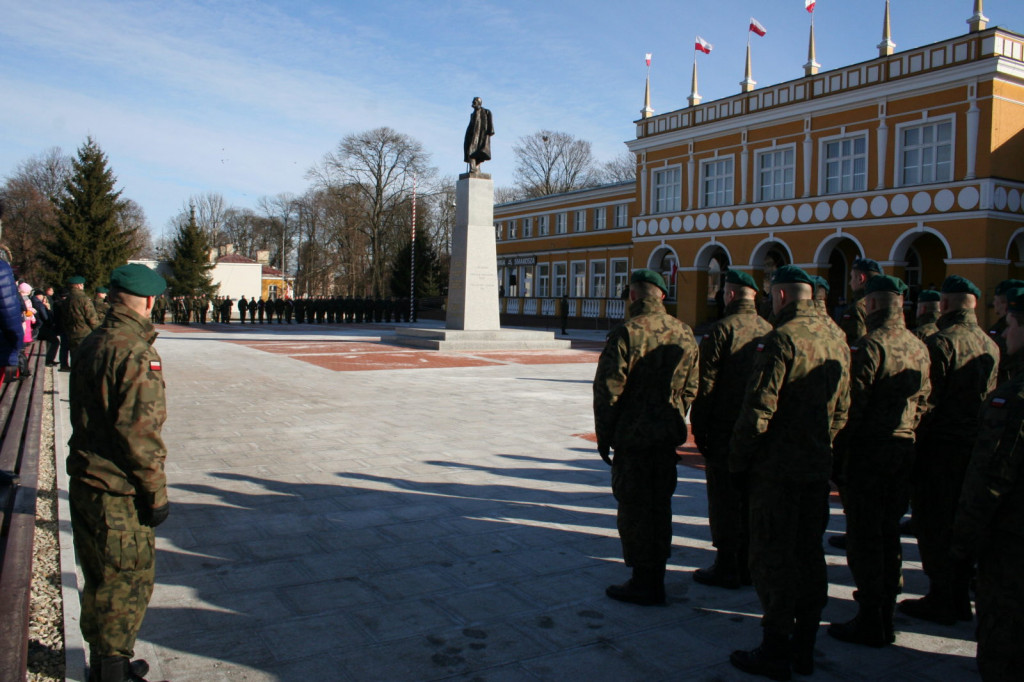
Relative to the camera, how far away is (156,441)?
11.2 ft

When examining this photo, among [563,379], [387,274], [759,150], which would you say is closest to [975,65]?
[759,150]

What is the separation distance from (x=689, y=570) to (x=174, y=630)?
317 centimetres

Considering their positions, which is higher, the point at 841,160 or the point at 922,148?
the point at 841,160

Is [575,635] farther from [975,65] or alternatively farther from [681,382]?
[975,65]

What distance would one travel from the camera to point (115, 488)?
3352 mm

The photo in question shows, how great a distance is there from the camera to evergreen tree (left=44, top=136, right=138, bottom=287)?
123ft

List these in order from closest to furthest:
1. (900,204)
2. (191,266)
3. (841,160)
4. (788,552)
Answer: (788,552) < (900,204) < (841,160) < (191,266)

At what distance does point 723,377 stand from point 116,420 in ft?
11.0

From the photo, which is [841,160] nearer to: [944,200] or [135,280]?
[944,200]

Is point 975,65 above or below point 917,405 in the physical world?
above

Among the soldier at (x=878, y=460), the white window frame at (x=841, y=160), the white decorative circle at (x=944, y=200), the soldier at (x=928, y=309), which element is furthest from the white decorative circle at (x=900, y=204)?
the soldier at (x=878, y=460)

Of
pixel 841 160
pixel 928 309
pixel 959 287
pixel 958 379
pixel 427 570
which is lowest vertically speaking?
pixel 427 570

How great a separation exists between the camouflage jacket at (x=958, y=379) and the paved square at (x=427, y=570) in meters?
1.14

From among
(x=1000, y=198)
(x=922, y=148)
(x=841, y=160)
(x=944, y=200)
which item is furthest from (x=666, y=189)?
(x=1000, y=198)
